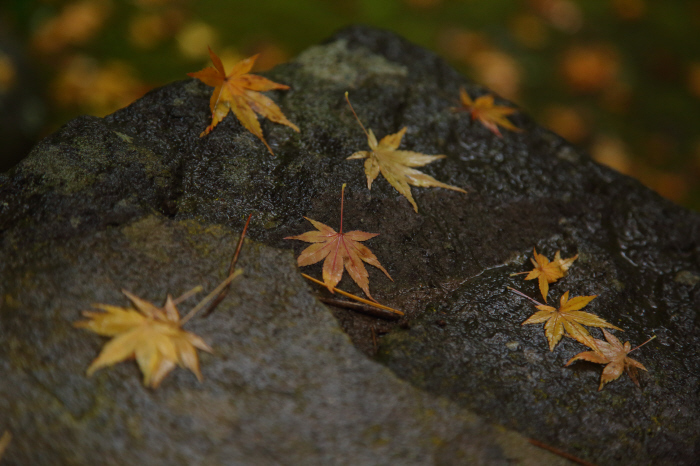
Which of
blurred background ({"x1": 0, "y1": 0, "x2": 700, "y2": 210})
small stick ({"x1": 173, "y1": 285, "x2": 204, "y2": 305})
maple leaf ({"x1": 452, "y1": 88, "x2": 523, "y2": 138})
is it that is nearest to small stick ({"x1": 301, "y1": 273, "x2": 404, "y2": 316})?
small stick ({"x1": 173, "y1": 285, "x2": 204, "y2": 305})

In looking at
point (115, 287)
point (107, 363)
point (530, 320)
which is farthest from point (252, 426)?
point (530, 320)

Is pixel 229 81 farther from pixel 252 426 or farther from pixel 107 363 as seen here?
pixel 252 426

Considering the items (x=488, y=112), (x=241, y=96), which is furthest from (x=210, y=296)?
(x=488, y=112)

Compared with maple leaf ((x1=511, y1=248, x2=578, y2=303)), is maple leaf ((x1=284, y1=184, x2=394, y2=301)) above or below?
A: above

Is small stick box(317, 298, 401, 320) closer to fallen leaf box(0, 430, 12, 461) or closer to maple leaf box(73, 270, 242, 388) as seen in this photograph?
maple leaf box(73, 270, 242, 388)

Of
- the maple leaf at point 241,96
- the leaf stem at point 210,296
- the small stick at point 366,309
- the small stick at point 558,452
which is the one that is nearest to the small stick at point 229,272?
the leaf stem at point 210,296

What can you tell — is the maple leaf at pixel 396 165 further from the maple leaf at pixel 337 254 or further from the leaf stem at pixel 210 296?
the leaf stem at pixel 210 296

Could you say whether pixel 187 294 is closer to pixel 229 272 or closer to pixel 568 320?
pixel 229 272
